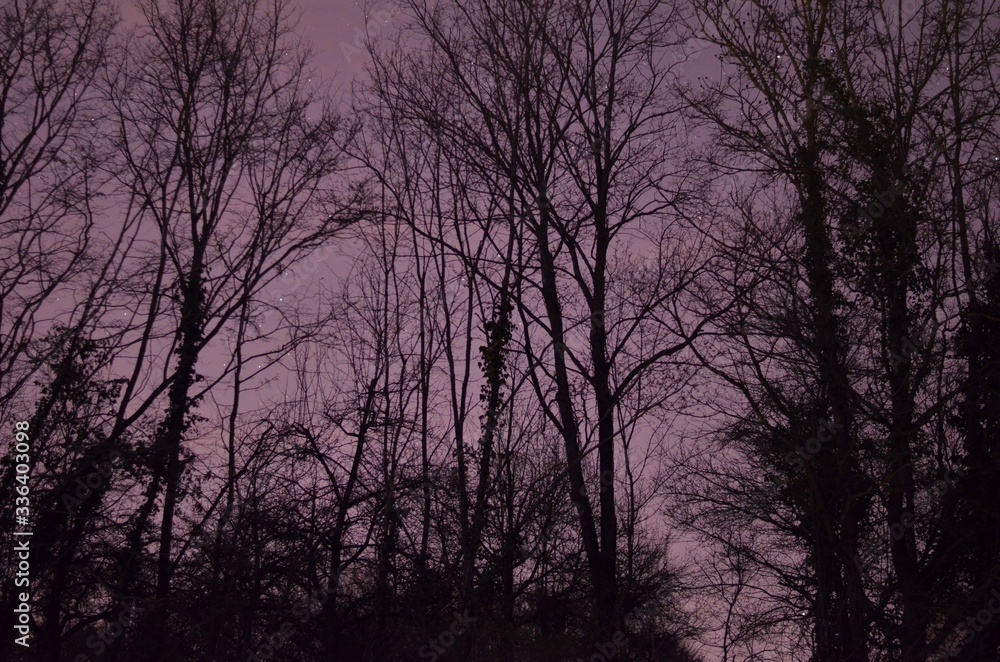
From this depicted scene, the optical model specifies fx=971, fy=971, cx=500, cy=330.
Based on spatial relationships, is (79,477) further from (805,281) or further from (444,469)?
(805,281)

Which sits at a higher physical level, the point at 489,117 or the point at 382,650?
the point at 489,117

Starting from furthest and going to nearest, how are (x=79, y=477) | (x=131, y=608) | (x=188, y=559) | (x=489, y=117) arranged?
(x=489, y=117), (x=188, y=559), (x=131, y=608), (x=79, y=477)

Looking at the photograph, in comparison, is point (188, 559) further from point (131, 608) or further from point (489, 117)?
point (489, 117)

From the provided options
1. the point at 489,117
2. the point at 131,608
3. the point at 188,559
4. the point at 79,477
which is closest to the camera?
the point at 79,477

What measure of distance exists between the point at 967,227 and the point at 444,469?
327 inches

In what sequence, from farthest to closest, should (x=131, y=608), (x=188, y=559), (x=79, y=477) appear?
(x=188, y=559) < (x=131, y=608) < (x=79, y=477)

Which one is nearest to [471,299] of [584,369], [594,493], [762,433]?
[584,369]

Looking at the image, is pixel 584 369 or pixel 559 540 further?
pixel 559 540

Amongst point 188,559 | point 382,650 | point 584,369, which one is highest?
point 584,369

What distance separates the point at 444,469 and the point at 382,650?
2644mm

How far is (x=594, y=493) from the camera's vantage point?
51.2ft

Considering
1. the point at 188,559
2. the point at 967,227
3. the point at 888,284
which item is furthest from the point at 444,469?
the point at 967,227

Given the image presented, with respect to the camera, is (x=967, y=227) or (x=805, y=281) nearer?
(x=805, y=281)

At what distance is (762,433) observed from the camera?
14914mm
